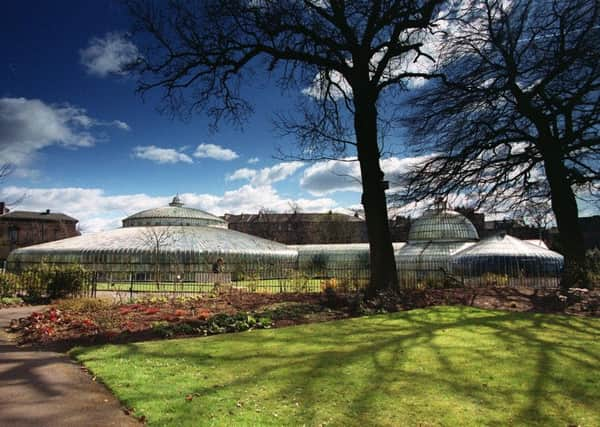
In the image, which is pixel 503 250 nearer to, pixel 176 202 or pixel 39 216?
pixel 176 202

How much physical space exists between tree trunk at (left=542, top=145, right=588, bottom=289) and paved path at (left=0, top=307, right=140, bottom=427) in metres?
14.3

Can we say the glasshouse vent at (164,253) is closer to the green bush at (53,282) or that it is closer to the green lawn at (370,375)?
the green bush at (53,282)

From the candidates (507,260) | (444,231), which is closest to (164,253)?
(444,231)

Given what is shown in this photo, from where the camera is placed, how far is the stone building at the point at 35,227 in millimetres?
69925

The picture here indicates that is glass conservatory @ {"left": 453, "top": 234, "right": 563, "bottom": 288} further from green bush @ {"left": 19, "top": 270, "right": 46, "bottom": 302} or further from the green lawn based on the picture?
green bush @ {"left": 19, "top": 270, "right": 46, "bottom": 302}

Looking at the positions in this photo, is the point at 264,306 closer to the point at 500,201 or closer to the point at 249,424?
the point at 249,424

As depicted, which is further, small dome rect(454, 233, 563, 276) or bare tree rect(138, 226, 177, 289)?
bare tree rect(138, 226, 177, 289)

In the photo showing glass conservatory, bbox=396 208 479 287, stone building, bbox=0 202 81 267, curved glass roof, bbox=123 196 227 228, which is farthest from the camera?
stone building, bbox=0 202 81 267

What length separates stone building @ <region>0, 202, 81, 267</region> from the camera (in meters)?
69.9

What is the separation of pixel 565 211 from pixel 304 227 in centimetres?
6923

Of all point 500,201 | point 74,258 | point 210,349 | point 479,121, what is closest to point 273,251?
point 74,258

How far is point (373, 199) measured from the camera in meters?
11.7

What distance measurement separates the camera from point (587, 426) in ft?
12.5

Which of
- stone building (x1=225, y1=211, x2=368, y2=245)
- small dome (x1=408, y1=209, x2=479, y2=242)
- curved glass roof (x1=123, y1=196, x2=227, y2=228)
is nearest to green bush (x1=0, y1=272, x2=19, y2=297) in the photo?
curved glass roof (x1=123, y1=196, x2=227, y2=228)
